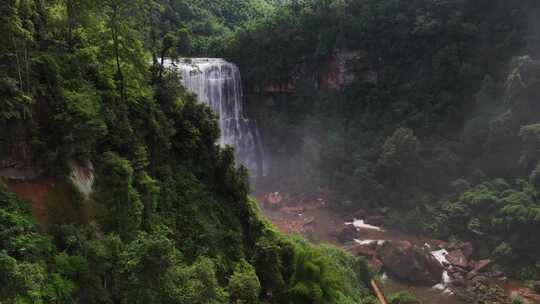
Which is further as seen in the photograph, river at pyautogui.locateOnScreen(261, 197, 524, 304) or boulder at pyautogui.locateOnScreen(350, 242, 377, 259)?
boulder at pyautogui.locateOnScreen(350, 242, 377, 259)

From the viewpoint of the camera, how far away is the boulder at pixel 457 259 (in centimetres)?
2633

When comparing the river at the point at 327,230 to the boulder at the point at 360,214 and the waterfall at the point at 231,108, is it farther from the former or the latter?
the waterfall at the point at 231,108

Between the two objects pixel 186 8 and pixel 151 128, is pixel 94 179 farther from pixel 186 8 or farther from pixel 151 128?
pixel 186 8

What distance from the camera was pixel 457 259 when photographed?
1056 inches

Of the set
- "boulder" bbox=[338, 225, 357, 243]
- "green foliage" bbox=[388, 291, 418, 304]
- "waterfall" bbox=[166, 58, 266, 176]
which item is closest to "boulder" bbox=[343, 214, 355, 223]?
"boulder" bbox=[338, 225, 357, 243]

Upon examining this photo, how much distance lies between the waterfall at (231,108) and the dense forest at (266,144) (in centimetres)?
143

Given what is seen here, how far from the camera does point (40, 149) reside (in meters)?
10.3

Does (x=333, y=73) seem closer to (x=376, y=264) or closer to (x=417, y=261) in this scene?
(x=376, y=264)

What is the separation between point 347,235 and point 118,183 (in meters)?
21.3

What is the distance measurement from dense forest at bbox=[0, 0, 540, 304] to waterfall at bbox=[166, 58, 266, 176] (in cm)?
143

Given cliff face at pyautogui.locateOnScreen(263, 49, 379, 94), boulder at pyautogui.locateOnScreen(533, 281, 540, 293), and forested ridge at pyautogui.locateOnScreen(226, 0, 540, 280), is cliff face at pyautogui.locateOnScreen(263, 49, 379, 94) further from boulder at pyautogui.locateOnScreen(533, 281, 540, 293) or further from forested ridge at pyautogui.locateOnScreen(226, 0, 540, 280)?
boulder at pyautogui.locateOnScreen(533, 281, 540, 293)

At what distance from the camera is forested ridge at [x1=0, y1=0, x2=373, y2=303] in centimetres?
905

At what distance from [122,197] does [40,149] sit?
2348 millimetres

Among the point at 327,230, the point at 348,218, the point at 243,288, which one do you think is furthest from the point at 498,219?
the point at 243,288
